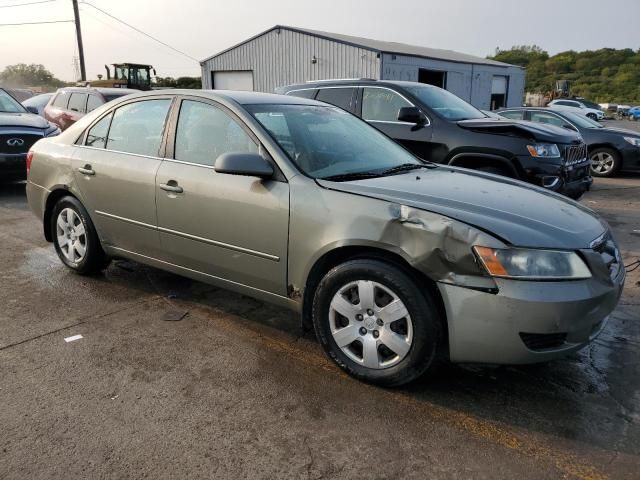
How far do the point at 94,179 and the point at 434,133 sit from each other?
166 inches

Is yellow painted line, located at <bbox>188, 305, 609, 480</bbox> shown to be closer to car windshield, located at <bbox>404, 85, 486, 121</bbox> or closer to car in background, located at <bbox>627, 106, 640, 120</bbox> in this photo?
car windshield, located at <bbox>404, 85, 486, 121</bbox>

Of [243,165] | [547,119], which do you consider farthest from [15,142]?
[547,119]

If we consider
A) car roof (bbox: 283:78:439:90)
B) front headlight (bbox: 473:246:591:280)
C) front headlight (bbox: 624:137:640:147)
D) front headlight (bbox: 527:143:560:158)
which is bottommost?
front headlight (bbox: 624:137:640:147)

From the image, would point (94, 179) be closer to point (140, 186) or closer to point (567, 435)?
point (140, 186)

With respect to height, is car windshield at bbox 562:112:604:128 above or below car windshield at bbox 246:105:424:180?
below

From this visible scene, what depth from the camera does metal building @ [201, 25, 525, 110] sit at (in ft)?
73.9

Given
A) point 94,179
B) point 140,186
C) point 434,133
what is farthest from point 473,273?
point 434,133

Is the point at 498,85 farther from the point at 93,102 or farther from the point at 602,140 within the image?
the point at 93,102

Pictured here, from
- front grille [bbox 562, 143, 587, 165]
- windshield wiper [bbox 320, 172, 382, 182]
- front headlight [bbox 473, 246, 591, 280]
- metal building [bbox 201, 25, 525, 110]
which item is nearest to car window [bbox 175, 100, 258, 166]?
windshield wiper [bbox 320, 172, 382, 182]

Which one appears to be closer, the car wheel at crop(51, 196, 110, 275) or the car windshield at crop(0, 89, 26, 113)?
the car wheel at crop(51, 196, 110, 275)

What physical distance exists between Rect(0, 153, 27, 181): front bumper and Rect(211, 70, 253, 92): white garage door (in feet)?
60.7

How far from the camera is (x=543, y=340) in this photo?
2.68 metres

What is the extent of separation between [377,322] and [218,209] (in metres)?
1.31

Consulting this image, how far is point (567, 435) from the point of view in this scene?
2613 millimetres
